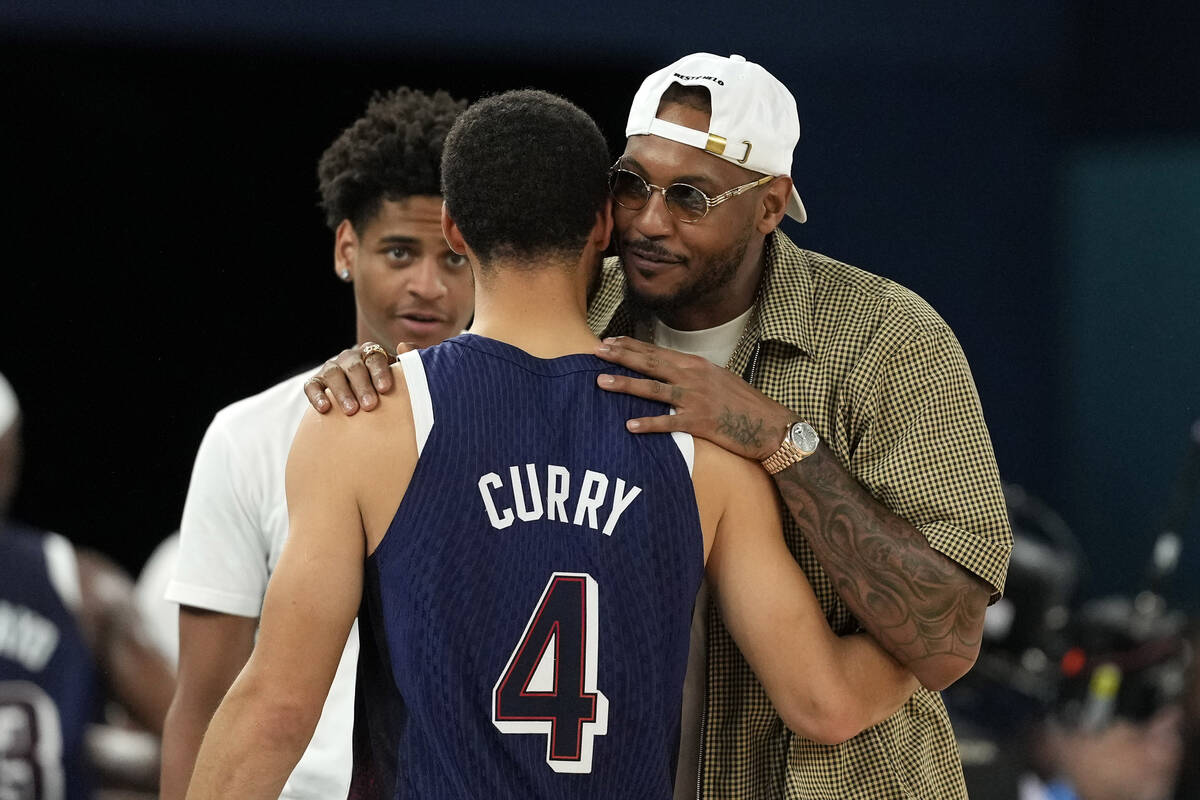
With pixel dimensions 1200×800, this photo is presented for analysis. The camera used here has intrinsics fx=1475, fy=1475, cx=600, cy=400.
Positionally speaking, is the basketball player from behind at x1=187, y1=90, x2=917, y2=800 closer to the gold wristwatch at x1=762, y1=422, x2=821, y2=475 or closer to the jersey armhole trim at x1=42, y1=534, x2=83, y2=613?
the gold wristwatch at x1=762, y1=422, x2=821, y2=475

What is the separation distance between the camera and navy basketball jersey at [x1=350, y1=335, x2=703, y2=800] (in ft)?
6.01

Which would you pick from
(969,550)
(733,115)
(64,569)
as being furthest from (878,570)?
(64,569)

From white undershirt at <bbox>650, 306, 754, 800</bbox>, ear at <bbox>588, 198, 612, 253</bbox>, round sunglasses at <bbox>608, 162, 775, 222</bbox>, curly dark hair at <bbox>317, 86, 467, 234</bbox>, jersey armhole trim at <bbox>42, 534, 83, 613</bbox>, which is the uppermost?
curly dark hair at <bbox>317, 86, 467, 234</bbox>

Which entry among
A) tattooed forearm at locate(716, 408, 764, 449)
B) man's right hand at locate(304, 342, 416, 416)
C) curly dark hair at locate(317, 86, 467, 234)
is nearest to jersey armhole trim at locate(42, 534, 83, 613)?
curly dark hair at locate(317, 86, 467, 234)

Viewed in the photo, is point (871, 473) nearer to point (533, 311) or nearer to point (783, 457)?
point (783, 457)

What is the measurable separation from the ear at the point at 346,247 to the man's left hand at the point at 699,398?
3.46 feet

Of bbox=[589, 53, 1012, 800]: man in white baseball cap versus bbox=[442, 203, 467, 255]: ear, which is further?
bbox=[589, 53, 1012, 800]: man in white baseball cap

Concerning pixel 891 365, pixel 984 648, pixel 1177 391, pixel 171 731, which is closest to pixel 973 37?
pixel 1177 391

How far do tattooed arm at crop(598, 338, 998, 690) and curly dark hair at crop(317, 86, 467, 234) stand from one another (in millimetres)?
1001

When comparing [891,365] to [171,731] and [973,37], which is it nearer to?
[171,731]

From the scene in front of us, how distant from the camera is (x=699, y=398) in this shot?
2.00 metres

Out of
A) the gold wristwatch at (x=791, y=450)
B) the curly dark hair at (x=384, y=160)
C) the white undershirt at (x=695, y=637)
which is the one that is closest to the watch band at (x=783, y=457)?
the gold wristwatch at (x=791, y=450)

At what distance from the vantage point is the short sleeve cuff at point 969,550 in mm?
2172

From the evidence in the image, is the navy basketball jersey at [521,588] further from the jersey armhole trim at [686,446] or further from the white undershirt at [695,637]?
the white undershirt at [695,637]
